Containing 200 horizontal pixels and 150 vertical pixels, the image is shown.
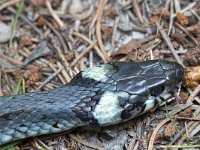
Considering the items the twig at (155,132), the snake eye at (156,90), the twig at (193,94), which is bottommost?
the twig at (155,132)

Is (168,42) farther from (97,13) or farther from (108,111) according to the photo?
(108,111)

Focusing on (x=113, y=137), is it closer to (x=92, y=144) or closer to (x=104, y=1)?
(x=92, y=144)

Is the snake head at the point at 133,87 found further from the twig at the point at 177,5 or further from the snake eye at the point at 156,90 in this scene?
the twig at the point at 177,5

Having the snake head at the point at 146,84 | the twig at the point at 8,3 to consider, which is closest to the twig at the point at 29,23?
the twig at the point at 8,3

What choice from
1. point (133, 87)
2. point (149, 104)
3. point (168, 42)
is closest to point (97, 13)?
point (168, 42)

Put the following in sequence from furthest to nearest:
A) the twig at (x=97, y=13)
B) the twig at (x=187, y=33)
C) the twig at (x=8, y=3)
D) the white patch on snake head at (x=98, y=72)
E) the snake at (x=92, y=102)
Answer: the twig at (x=8, y=3)
the twig at (x=97, y=13)
the twig at (x=187, y=33)
the white patch on snake head at (x=98, y=72)
the snake at (x=92, y=102)

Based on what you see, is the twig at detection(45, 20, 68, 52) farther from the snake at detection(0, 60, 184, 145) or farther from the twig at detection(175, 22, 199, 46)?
the twig at detection(175, 22, 199, 46)

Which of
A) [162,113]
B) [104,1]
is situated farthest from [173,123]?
[104,1]

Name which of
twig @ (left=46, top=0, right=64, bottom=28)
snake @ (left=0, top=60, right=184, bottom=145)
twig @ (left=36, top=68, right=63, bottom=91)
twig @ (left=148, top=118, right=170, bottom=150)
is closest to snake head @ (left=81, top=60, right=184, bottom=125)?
snake @ (left=0, top=60, right=184, bottom=145)
